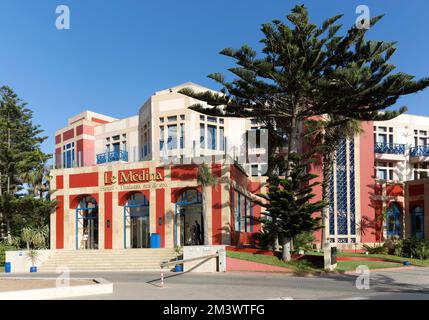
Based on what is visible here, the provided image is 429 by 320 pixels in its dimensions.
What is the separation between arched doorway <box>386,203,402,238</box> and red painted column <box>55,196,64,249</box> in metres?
26.7

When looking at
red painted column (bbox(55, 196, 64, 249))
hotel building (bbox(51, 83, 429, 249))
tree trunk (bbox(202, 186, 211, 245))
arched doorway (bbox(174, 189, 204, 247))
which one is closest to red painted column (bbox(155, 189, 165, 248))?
hotel building (bbox(51, 83, 429, 249))

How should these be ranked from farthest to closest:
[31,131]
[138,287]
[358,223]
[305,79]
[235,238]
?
[31,131] < [358,223] < [235,238] < [305,79] < [138,287]

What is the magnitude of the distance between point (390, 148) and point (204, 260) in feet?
90.7

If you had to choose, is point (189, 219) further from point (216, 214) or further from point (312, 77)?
point (312, 77)

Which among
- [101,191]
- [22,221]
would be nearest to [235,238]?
[101,191]

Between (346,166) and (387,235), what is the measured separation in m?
7.16

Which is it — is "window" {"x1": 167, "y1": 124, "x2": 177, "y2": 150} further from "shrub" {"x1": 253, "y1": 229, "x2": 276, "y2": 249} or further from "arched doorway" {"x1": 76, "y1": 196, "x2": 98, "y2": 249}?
"shrub" {"x1": 253, "y1": 229, "x2": 276, "y2": 249}

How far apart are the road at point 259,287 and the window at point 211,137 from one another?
17287 millimetres

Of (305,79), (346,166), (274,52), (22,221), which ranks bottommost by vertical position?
(22,221)

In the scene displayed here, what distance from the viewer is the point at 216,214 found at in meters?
28.2

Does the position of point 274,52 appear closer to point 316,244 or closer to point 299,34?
point 299,34

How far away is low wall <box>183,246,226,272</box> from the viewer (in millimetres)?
22688

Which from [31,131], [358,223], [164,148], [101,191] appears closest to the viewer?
[101,191]

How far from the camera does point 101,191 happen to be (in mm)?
31812
